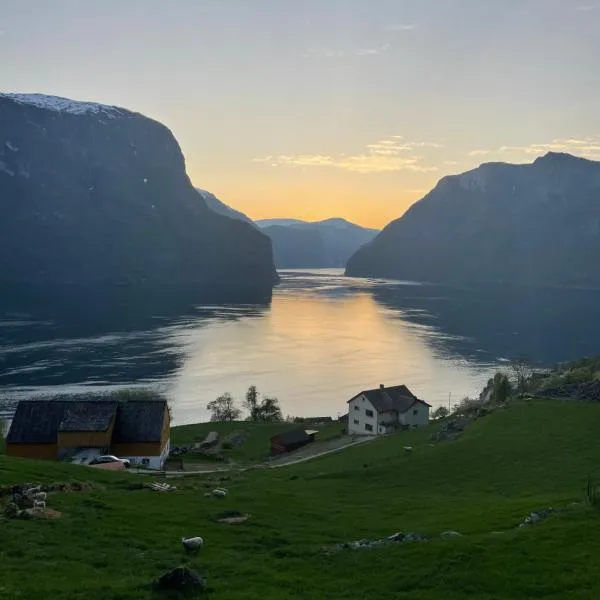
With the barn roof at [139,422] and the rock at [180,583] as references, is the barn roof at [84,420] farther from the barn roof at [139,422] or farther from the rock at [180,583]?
the rock at [180,583]

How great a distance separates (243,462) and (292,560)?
5031 centimetres

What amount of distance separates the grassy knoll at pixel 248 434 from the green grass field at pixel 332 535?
3505cm

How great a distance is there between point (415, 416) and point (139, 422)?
1597 inches

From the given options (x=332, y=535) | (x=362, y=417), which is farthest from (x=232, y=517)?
(x=362, y=417)

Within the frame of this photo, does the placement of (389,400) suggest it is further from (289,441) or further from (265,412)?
(265,412)

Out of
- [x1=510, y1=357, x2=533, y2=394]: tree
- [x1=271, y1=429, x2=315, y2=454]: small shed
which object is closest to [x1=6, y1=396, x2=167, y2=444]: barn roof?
[x1=271, y1=429, x2=315, y2=454]: small shed

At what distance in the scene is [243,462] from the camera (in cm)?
7250

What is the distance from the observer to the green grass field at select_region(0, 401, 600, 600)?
65.0 ft

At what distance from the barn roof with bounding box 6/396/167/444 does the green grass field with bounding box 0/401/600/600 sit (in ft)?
84.5

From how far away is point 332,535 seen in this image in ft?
91.2

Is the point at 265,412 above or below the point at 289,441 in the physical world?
below

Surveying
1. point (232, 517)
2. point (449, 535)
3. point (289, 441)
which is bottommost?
point (289, 441)

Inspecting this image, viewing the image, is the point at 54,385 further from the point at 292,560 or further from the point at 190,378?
the point at 292,560

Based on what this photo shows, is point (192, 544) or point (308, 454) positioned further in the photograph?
point (308, 454)
